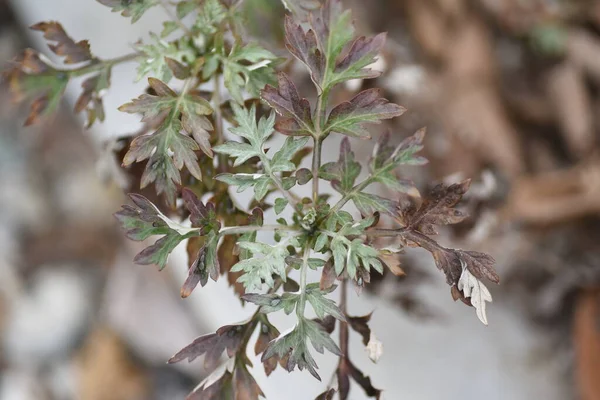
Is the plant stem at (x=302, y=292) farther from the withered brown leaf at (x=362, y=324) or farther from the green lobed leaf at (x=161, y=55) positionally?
the green lobed leaf at (x=161, y=55)

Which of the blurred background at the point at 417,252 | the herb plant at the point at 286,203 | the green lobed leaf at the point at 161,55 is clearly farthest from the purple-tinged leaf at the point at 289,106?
the blurred background at the point at 417,252

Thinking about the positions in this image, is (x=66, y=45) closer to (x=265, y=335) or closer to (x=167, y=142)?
(x=167, y=142)

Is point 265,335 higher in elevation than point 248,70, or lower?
lower

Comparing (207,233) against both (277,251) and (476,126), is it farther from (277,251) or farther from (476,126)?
(476,126)

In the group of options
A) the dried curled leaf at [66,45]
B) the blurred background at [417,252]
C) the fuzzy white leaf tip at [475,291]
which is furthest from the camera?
the blurred background at [417,252]

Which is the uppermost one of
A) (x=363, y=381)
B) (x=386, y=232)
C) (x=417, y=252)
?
(x=386, y=232)

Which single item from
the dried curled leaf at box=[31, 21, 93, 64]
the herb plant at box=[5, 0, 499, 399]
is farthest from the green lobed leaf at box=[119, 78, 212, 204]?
the dried curled leaf at box=[31, 21, 93, 64]

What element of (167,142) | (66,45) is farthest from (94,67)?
(167,142)
